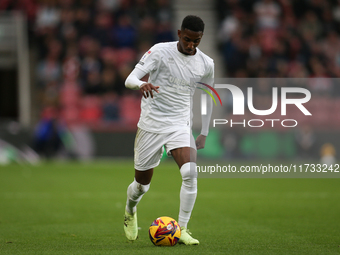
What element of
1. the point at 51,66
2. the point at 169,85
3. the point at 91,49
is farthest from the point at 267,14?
the point at 169,85

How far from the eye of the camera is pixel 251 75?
66.6ft

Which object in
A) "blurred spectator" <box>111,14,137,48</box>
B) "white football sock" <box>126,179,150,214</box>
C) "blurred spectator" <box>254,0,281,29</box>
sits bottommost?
"white football sock" <box>126,179,150,214</box>

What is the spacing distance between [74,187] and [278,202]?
182 inches

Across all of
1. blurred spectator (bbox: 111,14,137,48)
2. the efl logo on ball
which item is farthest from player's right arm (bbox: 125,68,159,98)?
blurred spectator (bbox: 111,14,137,48)

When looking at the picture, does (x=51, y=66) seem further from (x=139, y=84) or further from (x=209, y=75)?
(x=139, y=84)

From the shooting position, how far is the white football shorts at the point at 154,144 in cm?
602

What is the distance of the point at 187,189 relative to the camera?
5984 millimetres

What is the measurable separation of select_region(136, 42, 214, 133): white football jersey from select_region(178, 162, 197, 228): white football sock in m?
0.48

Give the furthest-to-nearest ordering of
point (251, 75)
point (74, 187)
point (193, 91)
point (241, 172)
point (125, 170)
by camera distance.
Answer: point (251, 75) → point (125, 170) → point (74, 187) → point (241, 172) → point (193, 91)

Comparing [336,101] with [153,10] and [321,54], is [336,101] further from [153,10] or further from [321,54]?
[153,10]

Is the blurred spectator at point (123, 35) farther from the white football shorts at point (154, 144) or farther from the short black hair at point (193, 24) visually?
the short black hair at point (193, 24)

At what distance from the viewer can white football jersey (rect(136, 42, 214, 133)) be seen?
6.08 m

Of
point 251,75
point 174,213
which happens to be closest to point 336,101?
point 251,75

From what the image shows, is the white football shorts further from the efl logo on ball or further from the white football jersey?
the efl logo on ball
